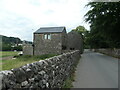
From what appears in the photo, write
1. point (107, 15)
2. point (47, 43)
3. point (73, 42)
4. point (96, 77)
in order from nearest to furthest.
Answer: point (96, 77)
point (107, 15)
point (47, 43)
point (73, 42)

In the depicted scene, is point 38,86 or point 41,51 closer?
point 38,86

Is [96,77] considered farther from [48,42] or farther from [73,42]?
[73,42]

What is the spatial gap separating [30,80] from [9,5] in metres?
4.41

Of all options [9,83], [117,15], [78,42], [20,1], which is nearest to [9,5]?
[20,1]

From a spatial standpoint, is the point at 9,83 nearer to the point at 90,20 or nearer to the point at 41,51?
the point at 90,20

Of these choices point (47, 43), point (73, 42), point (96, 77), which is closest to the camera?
point (96, 77)

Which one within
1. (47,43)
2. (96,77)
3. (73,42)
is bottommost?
(96,77)

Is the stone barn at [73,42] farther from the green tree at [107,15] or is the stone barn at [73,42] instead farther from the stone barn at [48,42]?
the green tree at [107,15]

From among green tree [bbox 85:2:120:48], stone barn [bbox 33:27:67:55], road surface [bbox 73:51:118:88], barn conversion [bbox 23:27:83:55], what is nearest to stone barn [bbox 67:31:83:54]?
barn conversion [bbox 23:27:83:55]

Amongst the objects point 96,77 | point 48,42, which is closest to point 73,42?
point 48,42

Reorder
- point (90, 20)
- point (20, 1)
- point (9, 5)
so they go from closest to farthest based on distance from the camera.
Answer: point (9, 5), point (20, 1), point (90, 20)

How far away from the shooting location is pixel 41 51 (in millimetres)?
29953

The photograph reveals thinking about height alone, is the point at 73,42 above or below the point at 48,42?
above

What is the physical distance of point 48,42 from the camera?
29.4m
